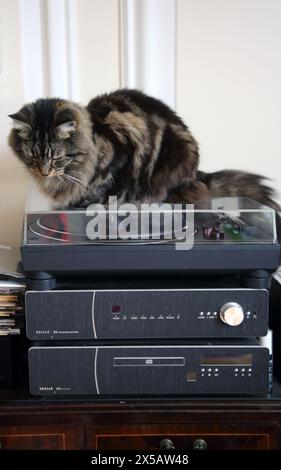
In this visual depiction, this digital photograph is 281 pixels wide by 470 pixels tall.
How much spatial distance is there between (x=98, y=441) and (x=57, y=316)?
0.23 meters

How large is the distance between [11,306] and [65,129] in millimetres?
355

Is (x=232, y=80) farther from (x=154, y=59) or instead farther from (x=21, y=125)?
(x=21, y=125)

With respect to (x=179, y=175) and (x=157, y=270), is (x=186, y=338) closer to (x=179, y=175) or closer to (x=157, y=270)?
(x=157, y=270)

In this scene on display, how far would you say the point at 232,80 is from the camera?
1199 mm

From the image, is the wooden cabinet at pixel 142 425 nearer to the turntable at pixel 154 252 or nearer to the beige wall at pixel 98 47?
the turntable at pixel 154 252

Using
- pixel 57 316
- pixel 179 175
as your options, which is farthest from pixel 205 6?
pixel 57 316

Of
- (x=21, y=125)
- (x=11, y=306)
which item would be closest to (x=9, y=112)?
(x=21, y=125)

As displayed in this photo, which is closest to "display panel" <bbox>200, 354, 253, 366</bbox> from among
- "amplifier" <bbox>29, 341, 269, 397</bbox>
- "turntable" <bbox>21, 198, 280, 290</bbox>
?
"amplifier" <bbox>29, 341, 269, 397</bbox>

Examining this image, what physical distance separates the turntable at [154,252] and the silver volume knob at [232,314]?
45 mm

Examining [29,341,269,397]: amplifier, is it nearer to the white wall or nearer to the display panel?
the display panel

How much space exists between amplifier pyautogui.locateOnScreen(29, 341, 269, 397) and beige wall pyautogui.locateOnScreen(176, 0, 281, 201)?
565mm

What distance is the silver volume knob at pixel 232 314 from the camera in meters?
0.81

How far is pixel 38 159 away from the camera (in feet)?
3.24

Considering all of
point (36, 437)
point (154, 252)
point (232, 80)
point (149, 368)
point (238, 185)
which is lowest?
point (36, 437)
